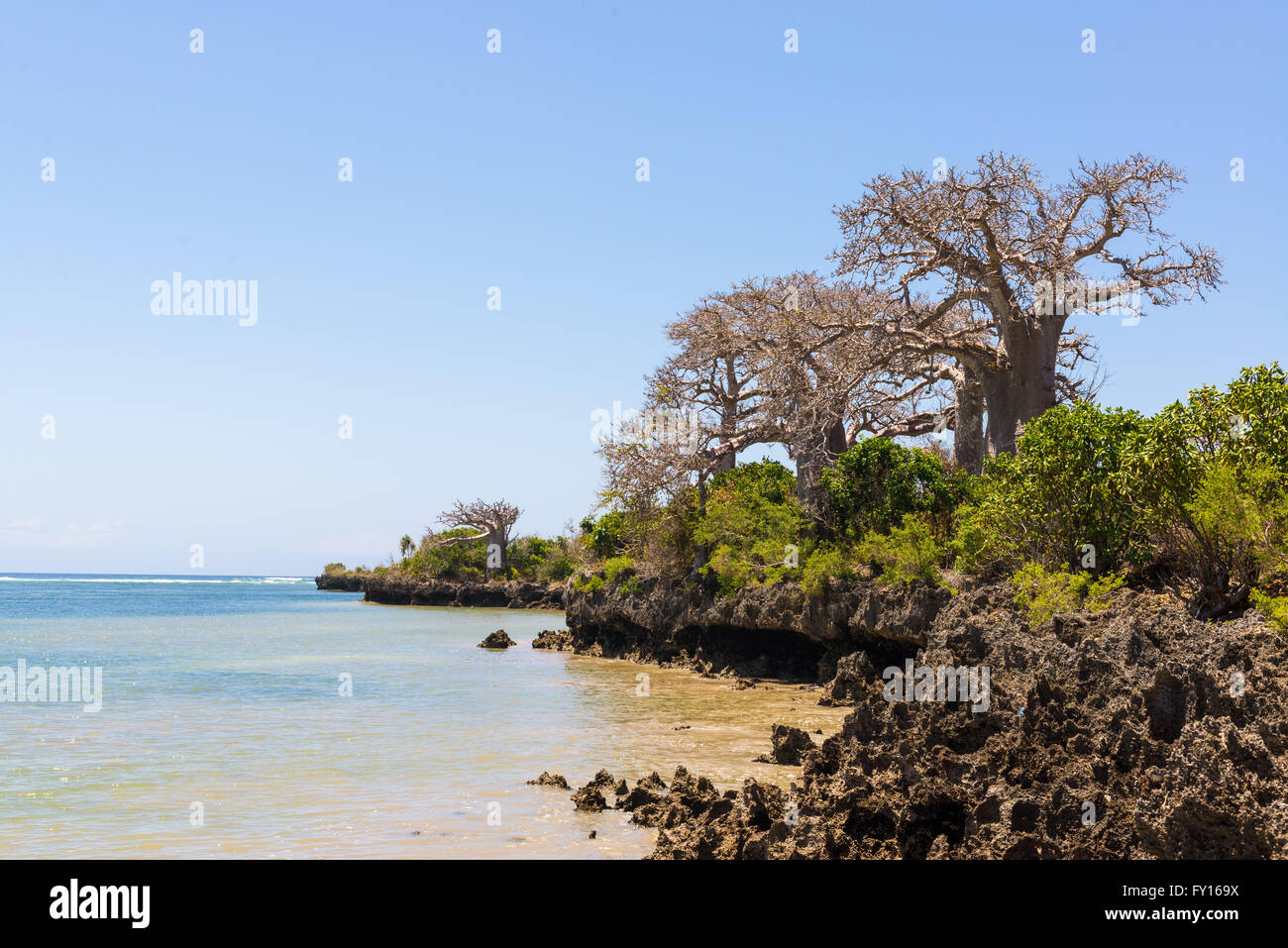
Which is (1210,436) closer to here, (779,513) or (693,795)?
(693,795)

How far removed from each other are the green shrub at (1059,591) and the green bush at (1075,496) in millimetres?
641

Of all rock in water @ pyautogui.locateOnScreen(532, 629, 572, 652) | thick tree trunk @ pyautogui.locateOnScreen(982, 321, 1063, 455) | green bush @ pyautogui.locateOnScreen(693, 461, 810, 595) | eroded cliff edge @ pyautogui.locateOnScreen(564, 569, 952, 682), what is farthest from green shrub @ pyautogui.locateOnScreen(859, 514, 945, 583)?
rock in water @ pyautogui.locateOnScreen(532, 629, 572, 652)

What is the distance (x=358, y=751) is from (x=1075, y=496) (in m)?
12.0

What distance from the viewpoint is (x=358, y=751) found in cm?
1441

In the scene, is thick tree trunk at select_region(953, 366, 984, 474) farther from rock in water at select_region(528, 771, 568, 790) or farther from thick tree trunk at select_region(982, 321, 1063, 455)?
rock in water at select_region(528, 771, 568, 790)

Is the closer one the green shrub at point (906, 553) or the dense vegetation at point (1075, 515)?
the dense vegetation at point (1075, 515)

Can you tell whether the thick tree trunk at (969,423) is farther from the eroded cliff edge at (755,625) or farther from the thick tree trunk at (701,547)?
the thick tree trunk at (701,547)

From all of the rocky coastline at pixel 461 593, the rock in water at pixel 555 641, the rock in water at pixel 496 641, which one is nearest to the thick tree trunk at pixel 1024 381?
the rock in water at pixel 555 641

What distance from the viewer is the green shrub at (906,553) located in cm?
1922

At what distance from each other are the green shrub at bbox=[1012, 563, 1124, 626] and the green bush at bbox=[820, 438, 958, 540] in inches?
265

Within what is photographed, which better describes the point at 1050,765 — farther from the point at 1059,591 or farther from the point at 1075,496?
the point at 1075,496

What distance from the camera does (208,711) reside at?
61.5ft

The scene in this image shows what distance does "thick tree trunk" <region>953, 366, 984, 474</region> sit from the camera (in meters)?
25.2
